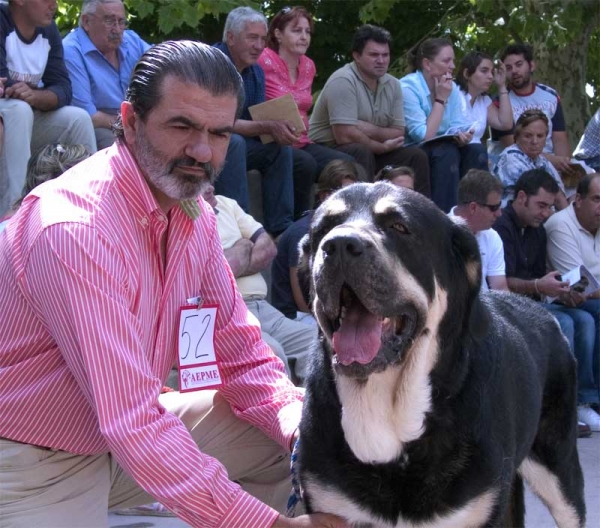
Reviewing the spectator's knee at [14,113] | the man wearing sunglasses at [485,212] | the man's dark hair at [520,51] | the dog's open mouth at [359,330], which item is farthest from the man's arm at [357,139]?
the dog's open mouth at [359,330]

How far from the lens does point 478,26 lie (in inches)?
513

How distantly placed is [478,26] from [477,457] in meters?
10.8

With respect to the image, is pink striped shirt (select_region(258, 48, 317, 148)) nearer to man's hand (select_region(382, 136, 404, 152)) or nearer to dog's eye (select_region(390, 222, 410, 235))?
man's hand (select_region(382, 136, 404, 152))

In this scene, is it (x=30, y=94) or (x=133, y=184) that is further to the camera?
(x=30, y=94)

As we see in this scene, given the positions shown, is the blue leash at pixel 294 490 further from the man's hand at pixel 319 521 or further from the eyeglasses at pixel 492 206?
the eyeglasses at pixel 492 206

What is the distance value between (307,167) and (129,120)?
4614 mm

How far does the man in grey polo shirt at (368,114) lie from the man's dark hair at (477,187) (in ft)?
3.12

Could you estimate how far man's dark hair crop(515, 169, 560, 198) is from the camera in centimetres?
800

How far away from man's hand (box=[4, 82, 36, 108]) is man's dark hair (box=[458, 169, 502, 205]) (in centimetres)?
338

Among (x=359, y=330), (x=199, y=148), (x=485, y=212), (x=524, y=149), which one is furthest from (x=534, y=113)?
(x=359, y=330)

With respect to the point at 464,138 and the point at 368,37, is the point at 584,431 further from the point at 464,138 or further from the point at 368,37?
the point at 368,37

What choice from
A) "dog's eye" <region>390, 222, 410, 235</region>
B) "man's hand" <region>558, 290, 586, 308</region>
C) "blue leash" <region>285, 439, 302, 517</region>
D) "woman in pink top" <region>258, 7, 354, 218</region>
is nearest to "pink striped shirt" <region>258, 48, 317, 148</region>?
"woman in pink top" <region>258, 7, 354, 218</region>

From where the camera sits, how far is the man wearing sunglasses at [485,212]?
291 inches

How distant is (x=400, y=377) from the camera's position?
320 centimetres
